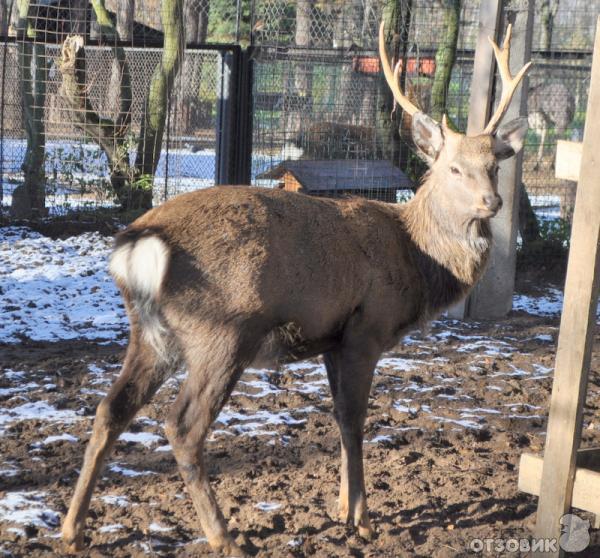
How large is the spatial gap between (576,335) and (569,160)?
689 millimetres

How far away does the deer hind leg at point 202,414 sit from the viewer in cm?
359

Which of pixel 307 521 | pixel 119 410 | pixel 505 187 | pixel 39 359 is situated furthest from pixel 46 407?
pixel 505 187

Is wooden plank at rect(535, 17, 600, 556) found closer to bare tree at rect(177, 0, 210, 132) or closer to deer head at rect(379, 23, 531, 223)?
deer head at rect(379, 23, 531, 223)

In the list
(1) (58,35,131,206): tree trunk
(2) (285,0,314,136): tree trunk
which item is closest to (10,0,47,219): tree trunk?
(1) (58,35,131,206): tree trunk

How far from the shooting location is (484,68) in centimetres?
A: 723

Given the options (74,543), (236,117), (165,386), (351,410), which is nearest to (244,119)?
(236,117)

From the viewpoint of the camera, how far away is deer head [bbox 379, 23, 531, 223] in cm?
446

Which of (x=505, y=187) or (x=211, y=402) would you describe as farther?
(x=505, y=187)

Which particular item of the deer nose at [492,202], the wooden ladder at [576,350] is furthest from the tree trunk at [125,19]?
the wooden ladder at [576,350]

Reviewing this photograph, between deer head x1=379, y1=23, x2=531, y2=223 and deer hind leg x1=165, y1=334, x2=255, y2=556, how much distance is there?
1530 mm

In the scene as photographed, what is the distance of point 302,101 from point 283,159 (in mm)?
664

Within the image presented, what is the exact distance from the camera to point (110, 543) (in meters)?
3.64

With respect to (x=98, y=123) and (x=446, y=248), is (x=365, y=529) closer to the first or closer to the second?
(x=446, y=248)

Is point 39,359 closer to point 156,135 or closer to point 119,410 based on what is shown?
point 119,410
